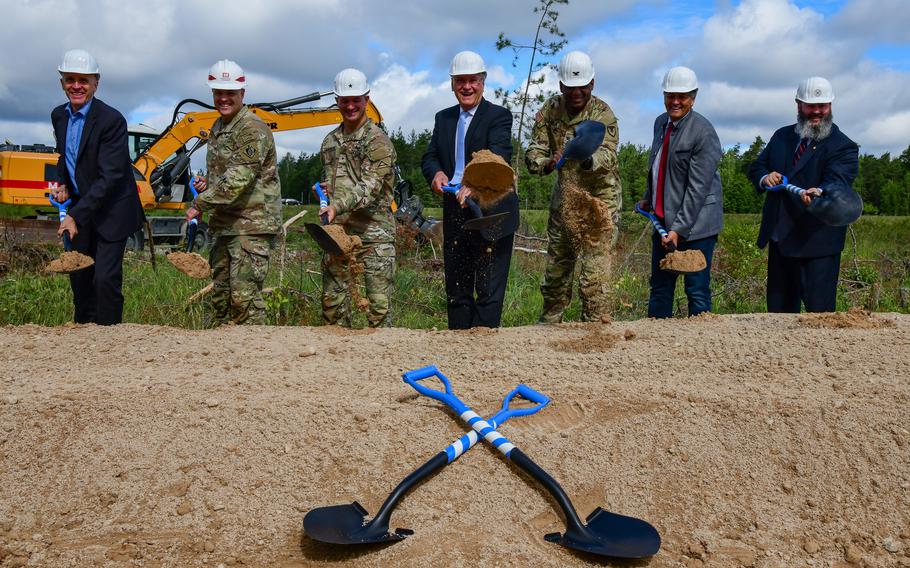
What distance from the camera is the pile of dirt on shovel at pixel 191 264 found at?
4.66 m

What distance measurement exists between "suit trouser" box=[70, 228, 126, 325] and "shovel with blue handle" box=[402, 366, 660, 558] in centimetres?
307

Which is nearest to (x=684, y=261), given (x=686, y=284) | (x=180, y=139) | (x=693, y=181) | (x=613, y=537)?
(x=686, y=284)

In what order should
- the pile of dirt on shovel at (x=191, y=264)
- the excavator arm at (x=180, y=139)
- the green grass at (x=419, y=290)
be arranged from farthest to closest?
the excavator arm at (x=180, y=139)
the green grass at (x=419, y=290)
the pile of dirt on shovel at (x=191, y=264)

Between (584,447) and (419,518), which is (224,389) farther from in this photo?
(584,447)

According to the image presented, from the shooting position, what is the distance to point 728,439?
2781 millimetres

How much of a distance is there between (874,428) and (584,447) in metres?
1.12

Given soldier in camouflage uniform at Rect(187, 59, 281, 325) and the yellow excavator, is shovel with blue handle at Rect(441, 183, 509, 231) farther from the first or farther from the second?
the yellow excavator

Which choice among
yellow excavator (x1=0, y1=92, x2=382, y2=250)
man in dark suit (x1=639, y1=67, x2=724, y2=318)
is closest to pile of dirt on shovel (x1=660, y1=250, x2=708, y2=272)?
man in dark suit (x1=639, y1=67, x2=724, y2=318)

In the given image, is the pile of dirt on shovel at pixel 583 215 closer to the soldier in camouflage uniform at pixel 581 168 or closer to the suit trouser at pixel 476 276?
the soldier in camouflage uniform at pixel 581 168

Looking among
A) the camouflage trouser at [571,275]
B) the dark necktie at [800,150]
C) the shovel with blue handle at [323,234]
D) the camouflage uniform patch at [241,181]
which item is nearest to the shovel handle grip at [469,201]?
the camouflage trouser at [571,275]

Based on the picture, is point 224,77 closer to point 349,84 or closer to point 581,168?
point 349,84

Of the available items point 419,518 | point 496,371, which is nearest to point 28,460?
point 419,518

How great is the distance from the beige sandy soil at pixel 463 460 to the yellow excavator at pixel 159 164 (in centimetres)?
803

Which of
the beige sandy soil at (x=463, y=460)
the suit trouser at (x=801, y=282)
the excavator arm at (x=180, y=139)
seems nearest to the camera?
the beige sandy soil at (x=463, y=460)
